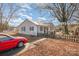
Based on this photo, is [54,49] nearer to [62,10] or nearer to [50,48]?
[50,48]

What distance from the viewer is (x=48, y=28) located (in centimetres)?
418

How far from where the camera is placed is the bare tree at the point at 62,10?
4117 mm

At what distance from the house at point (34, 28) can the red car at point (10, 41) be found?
0.42 ft

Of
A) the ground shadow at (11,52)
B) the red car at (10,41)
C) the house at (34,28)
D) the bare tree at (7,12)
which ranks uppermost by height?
the bare tree at (7,12)

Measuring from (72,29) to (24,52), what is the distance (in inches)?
33.8

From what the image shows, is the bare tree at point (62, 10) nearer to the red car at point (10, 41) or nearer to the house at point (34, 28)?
the house at point (34, 28)

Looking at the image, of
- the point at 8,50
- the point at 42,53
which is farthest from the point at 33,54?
the point at 8,50

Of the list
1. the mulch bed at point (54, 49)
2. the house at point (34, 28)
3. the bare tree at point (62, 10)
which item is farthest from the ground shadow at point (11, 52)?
the bare tree at point (62, 10)

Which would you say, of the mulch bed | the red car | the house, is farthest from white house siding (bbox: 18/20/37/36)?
the mulch bed

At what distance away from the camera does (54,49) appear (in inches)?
161

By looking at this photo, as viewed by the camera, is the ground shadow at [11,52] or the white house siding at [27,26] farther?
the white house siding at [27,26]

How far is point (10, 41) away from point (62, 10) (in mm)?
970

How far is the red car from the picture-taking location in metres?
4.02

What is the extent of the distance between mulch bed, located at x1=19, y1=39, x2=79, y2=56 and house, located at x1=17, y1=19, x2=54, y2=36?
0.17 m
